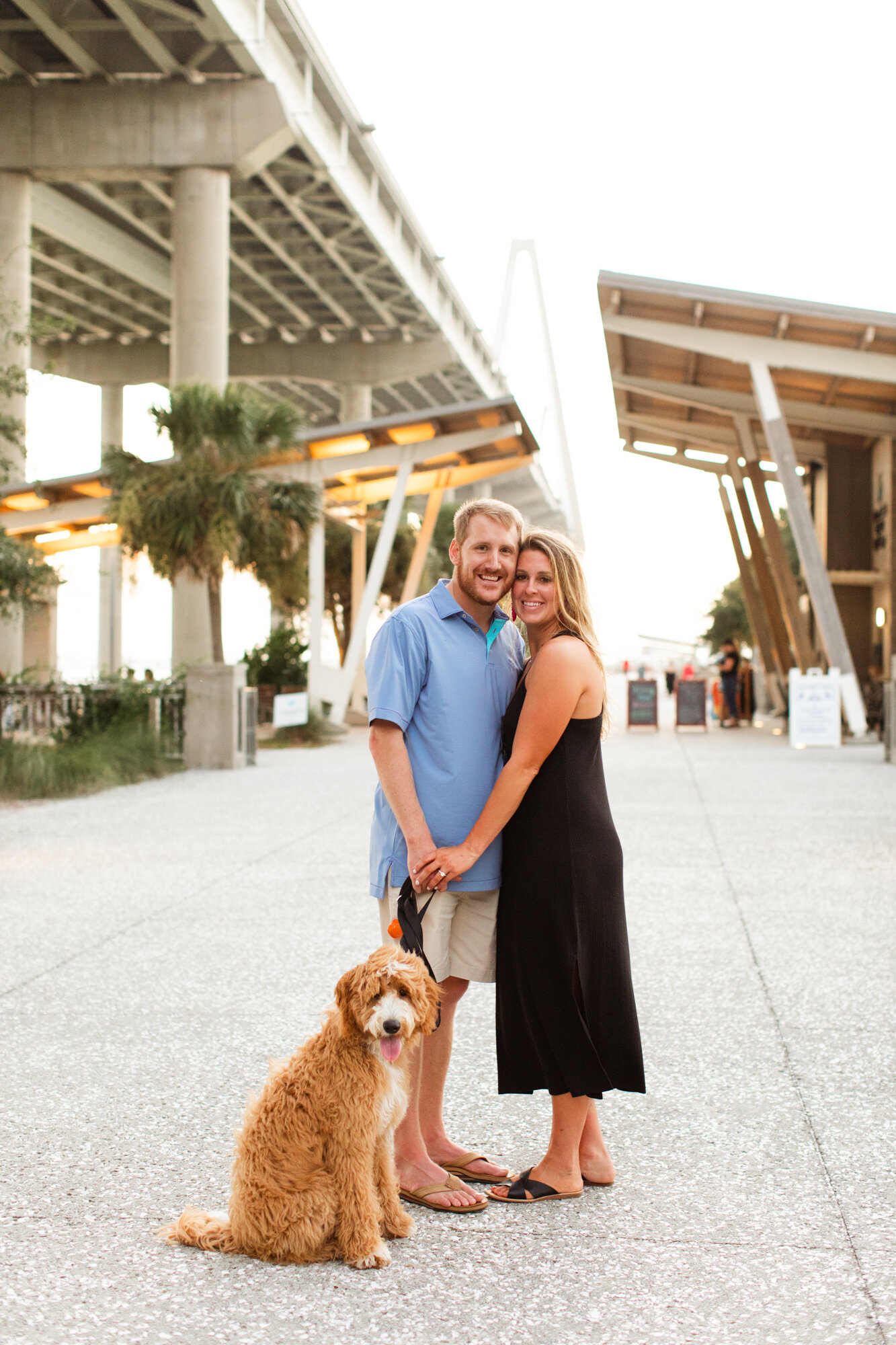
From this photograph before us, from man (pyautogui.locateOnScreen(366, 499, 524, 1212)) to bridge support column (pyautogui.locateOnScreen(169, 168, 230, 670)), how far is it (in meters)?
22.3

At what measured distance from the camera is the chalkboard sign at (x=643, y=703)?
2584cm

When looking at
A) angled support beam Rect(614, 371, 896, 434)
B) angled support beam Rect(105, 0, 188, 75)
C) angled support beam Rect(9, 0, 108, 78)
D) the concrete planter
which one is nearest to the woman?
the concrete planter

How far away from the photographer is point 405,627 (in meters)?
3.15

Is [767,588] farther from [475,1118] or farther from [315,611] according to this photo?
[475,1118]

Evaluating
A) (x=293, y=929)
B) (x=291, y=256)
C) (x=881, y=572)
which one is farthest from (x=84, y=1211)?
(x=291, y=256)

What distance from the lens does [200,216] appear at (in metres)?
25.4

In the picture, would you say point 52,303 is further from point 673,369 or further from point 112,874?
point 112,874

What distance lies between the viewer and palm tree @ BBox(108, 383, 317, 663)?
18984mm

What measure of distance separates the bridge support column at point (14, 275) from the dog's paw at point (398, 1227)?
20.6m

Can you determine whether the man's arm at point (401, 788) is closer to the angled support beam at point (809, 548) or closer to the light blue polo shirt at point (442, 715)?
the light blue polo shirt at point (442, 715)

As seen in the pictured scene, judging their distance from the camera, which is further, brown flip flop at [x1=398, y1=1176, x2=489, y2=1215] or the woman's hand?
brown flip flop at [x1=398, y1=1176, x2=489, y2=1215]

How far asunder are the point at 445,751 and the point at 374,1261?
1215 mm

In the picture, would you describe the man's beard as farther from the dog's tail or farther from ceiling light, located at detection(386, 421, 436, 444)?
ceiling light, located at detection(386, 421, 436, 444)

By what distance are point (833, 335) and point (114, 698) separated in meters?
13.3
